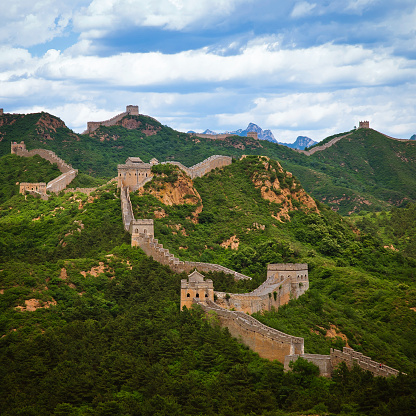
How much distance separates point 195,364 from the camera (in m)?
56.2

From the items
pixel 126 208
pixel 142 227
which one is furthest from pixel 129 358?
pixel 126 208

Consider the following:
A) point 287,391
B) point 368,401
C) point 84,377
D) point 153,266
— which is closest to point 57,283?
point 153,266

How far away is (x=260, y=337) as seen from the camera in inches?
2192

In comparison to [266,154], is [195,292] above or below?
below

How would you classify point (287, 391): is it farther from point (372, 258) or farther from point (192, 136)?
point (192, 136)

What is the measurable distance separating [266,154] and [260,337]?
11223cm

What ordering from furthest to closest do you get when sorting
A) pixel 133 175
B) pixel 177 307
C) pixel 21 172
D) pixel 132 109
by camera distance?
pixel 132 109, pixel 21 172, pixel 133 175, pixel 177 307

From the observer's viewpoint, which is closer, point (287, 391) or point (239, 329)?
point (287, 391)

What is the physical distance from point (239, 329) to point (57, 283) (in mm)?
19494

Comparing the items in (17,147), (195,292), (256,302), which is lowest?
(256,302)

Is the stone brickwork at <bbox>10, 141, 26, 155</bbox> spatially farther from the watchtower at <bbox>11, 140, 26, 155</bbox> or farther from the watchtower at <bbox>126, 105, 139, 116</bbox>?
the watchtower at <bbox>126, 105, 139, 116</bbox>

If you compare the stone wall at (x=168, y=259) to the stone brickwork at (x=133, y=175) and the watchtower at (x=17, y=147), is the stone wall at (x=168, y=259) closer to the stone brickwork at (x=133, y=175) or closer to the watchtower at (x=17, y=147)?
the stone brickwork at (x=133, y=175)

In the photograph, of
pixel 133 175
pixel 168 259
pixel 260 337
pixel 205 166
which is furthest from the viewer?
pixel 205 166

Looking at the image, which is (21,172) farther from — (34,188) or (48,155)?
(34,188)
